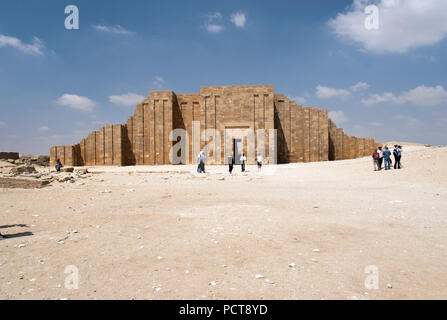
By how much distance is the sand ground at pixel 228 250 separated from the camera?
2322 mm

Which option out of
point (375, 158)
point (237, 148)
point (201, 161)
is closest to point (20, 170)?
point (201, 161)

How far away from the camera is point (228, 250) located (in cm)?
328

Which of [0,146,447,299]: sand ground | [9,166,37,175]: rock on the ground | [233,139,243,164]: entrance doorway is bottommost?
[0,146,447,299]: sand ground

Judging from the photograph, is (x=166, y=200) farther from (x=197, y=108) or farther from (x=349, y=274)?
(x=197, y=108)

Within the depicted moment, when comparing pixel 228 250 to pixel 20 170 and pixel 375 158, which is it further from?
pixel 20 170

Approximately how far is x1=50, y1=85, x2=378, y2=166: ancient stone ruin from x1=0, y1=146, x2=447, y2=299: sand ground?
65.3ft

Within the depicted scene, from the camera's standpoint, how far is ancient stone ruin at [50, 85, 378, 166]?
1017 inches

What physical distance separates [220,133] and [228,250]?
2320cm

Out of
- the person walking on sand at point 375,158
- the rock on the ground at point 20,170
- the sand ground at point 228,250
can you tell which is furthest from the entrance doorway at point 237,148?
the sand ground at point 228,250

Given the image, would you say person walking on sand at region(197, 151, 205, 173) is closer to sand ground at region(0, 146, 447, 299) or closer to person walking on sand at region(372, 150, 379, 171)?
sand ground at region(0, 146, 447, 299)

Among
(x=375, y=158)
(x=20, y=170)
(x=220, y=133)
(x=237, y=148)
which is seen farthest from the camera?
(x=237, y=148)

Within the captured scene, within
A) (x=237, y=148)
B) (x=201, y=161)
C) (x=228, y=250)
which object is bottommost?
(x=228, y=250)

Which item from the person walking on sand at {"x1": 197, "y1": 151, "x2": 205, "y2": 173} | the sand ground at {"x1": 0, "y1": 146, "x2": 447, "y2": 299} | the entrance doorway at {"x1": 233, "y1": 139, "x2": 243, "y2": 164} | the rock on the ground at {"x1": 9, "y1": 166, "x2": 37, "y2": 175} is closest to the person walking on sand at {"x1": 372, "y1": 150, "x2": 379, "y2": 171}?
the sand ground at {"x1": 0, "y1": 146, "x2": 447, "y2": 299}
